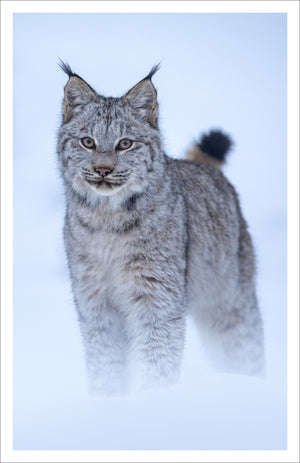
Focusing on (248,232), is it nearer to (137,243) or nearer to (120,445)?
(137,243)

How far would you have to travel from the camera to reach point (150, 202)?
14.7 ft

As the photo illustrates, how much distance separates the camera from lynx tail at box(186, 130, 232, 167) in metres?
6.00

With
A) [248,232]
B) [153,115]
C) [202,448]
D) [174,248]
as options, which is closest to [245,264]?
[248,232]

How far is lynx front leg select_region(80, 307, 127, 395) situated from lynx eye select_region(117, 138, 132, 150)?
111cm

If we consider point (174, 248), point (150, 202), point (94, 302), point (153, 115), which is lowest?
point (94, 302)

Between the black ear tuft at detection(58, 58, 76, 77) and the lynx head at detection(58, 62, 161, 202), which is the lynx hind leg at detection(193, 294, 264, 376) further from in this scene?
the black ear tuft at detection(58, 58, 76, 77)

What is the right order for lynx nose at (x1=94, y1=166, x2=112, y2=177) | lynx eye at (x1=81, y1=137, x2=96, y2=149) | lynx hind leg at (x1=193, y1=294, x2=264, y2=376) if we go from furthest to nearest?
lynx hind leg at (x1=193, y1=294, x2=264, y2=376) → lynx eye at (x1=81, y1=137, x2=96, y2=149) → lynx nose at (x1=94, y1=166, x2=112, y2=177)

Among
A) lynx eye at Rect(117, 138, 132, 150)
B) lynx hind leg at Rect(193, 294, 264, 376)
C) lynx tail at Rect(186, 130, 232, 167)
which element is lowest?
lynx hind leg at Rect(193, 294, 264, 376)

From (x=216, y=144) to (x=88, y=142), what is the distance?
2.00 meters

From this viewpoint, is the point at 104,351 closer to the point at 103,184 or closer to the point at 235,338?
the point at 103,184

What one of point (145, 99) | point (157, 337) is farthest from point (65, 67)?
point (157, 337)

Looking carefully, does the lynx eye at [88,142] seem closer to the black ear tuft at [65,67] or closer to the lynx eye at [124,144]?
the lynx eye at [124,144]

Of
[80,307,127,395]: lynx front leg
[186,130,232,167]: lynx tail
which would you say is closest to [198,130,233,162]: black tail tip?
[186,130,232,167]: lynx tail

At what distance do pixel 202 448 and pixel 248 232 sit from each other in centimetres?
250
